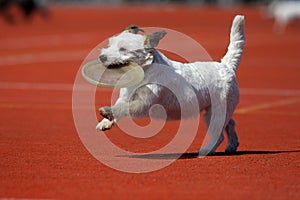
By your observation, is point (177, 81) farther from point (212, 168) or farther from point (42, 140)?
point (42, 140)

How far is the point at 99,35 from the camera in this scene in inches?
1697

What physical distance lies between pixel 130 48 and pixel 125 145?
235cm

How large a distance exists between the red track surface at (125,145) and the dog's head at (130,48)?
1238 mm

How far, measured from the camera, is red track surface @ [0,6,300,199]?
858cm

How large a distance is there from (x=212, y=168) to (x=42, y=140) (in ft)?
10.6

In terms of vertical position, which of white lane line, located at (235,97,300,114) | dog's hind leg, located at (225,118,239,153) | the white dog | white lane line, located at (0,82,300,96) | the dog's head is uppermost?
the dog's head

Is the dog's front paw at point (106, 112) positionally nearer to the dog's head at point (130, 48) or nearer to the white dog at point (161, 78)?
the white dog at point (161, 78)

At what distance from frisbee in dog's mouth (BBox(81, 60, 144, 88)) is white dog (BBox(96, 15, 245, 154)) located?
9 cm

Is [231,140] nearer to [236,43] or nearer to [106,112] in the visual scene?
[236,43]

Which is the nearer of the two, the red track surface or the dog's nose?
the red track surface

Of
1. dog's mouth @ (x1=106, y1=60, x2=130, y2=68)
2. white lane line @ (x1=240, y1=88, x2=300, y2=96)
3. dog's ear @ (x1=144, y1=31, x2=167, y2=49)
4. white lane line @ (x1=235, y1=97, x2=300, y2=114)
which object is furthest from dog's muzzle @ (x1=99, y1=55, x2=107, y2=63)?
white lane line @ (x1=240, y1=88, x2=300, y2=96)

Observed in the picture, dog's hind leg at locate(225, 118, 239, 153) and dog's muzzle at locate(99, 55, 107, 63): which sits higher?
dog's muzzle at locate(99, 55, 107, 63)

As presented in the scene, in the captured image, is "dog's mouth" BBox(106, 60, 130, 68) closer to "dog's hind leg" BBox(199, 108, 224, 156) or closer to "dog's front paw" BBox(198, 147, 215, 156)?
"dog's hind leg" BBox(199, 108, 224, 156)

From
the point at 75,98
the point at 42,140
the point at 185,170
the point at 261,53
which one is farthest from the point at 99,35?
the point at 185,170
